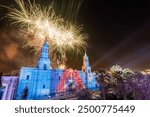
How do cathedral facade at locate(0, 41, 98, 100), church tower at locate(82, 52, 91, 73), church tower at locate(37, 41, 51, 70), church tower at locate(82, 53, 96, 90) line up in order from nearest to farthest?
cathedral facade at locate(0, 41, 98, 100), church tower at locate(37, 41, 51, 70), church tower at locate(82, 53, 96, 90), church tower at locate(82, 52, 91, 73)

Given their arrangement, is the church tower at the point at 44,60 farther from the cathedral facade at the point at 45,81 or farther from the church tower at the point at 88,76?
the church tower at the point at 88,76

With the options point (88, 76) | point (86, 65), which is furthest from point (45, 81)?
point (86, 65)

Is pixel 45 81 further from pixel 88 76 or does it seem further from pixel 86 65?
pixel 86 65

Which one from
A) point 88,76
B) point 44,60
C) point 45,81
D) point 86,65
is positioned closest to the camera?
point 45,81

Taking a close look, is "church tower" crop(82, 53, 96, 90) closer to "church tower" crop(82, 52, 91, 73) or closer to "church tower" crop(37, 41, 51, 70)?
"church tower" crop(82, 52, 91, 73)

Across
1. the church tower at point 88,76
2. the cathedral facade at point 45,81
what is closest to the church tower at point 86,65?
the church tower at point 88,76

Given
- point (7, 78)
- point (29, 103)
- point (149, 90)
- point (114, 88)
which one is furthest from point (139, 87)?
point (7, 78)

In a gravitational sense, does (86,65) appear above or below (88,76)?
above

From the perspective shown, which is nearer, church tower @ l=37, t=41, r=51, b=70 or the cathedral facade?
the cathedral facade

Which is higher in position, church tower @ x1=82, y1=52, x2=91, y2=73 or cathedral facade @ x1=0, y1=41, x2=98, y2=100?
church tower @ x1=82, y1=52, x2=91, y2=73

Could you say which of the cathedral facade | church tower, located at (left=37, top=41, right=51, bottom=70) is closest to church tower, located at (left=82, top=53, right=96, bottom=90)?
the cathedral facade

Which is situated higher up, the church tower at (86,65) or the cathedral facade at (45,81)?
the church tower at (86,65)

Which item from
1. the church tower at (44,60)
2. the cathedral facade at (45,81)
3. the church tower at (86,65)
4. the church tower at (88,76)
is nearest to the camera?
the cathedral facade at (45,81)
